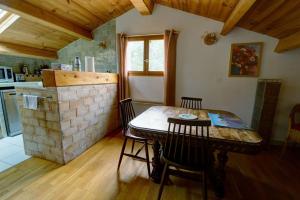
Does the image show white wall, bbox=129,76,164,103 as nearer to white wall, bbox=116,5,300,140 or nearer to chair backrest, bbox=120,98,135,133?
white wall, bbox=116,5,300,140

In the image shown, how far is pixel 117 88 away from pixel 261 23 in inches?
114

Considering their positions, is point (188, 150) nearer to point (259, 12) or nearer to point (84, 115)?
point (84, 115)

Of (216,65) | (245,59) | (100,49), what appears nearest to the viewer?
(245,59)

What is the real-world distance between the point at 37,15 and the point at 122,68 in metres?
1.63

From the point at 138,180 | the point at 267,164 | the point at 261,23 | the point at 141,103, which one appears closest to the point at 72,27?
the point at 141,103

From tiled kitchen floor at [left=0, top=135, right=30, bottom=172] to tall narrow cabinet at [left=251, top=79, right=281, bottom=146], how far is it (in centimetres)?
388

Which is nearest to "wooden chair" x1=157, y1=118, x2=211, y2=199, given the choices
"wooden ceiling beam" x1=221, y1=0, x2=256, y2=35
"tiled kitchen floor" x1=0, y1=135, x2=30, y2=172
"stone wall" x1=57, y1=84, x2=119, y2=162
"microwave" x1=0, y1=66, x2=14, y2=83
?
"wooden ceiling beam" x1=221, y1=0, x2=256, y2=35

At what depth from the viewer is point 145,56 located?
128 inches

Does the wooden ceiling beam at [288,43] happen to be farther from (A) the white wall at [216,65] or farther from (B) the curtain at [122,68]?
(B) the curtain at [122,68]

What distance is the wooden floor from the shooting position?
5.32 ft

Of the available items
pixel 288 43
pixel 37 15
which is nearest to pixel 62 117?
pixel 37 15

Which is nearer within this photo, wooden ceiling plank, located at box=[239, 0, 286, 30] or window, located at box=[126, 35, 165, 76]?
wooden ceiling plank, located at box=[239, 0, 286, 30]

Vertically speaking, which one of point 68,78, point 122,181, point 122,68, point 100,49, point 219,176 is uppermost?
point 100,49

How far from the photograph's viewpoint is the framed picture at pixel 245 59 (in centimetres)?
265
